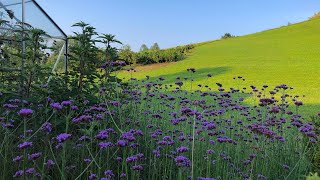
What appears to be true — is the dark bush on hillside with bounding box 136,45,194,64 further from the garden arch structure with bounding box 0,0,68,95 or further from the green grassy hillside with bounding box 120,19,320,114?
the garden arch structure with bounding box 0,0,68,95

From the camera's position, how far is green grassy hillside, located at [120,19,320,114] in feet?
71.2

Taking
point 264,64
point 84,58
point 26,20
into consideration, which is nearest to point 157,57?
point 264,64

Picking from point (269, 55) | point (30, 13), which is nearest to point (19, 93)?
point (30, 13)

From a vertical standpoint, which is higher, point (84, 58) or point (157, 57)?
point (157, 57)

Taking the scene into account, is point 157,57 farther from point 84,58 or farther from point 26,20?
point 84,58

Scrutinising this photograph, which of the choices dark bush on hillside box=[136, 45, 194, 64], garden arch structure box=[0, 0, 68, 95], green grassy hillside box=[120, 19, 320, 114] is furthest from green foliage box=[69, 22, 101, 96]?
dark bush on hillside box=[136, 45, 194, 64]

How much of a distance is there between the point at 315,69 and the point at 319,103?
1337cm

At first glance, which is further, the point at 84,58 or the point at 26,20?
the point at 26,20

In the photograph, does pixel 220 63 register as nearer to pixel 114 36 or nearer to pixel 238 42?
pixel 238 42

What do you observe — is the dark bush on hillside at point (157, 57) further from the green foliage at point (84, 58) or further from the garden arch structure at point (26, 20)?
the green foliage at point (84, 58)

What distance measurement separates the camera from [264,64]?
1180 inches

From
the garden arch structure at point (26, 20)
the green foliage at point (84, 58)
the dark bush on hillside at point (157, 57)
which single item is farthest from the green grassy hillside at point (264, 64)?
the green foliage at point (84, 58)

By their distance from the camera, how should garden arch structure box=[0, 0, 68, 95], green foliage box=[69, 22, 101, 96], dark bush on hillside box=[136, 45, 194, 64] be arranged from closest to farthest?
green foliage box=[69, 22, 101, 96] → garden arch structure box=[0, 0, 68, 95] → dark bush on hillside box=[136, 45, 194, 64]

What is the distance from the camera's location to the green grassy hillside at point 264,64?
21700 mm
